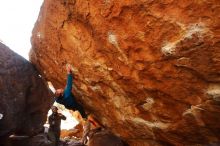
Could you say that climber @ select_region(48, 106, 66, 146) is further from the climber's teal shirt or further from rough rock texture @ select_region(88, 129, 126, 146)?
the climber's teal shirt

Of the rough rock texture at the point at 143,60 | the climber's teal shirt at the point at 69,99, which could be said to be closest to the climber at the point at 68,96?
the climber's teal shirt at the point at 69,99

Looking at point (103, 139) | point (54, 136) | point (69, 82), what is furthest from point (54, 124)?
point (69, 82)

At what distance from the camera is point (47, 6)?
7.15 metres

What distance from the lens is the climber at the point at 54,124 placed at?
10.4m

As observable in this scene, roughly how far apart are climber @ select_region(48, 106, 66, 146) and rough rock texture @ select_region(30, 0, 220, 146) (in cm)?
265

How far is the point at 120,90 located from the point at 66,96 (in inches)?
62.6

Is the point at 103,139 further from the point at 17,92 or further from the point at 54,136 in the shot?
the point at 17,92

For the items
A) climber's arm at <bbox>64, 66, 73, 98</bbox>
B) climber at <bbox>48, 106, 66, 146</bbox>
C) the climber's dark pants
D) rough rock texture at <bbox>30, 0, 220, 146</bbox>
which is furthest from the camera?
the climber's dark pants

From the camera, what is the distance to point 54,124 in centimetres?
1046

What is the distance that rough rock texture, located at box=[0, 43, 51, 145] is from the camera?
8.70 meters

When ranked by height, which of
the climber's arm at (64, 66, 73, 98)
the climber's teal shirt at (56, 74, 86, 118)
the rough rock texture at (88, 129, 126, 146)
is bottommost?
the rough rock texture at (88, 129, 126, 146)

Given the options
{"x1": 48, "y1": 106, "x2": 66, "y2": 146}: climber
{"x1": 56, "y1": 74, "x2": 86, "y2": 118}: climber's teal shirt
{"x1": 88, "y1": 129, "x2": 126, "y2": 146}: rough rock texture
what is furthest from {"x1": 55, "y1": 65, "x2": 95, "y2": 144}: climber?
{"x1": 48, "y1": 106, "x2": 66, "y2": 146}: climber

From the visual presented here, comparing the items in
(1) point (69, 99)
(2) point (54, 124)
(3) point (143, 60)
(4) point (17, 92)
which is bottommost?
(2) point (54, 124)

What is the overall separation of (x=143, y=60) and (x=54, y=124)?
19.6 ft
